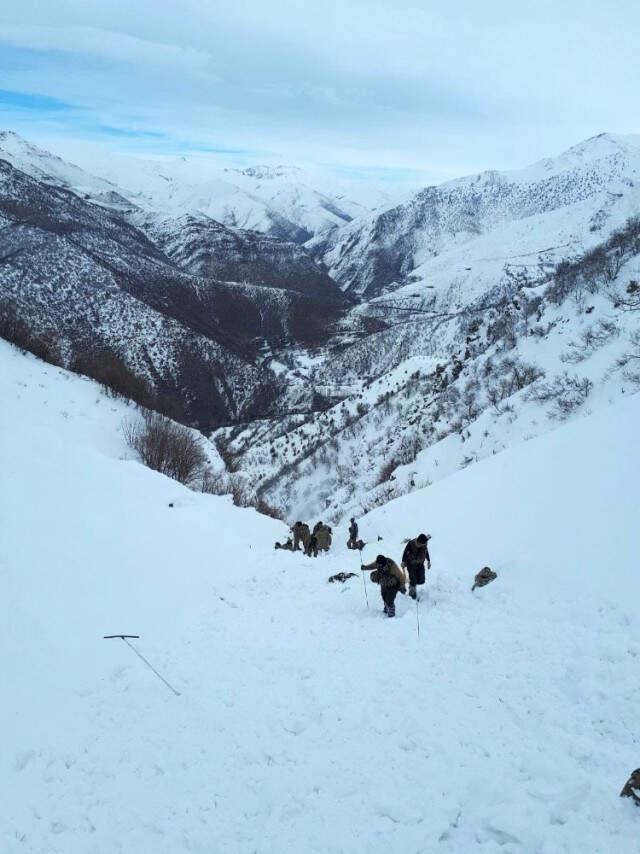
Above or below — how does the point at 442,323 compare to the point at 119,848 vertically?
above

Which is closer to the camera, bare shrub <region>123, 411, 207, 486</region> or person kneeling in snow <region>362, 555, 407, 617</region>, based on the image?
person kneeling in snow <region>362, 555, 407, 617</region>

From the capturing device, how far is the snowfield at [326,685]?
5465 mm

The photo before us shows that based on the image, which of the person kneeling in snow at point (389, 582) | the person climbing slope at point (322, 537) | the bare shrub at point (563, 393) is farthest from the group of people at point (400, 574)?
the bare shrub at point (563, 393)

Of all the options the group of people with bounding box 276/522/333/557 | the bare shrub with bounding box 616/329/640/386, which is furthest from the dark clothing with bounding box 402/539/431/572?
the bare shrub with bounding box 616/329/640/386

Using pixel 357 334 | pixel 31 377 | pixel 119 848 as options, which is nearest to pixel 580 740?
pixel 119 848

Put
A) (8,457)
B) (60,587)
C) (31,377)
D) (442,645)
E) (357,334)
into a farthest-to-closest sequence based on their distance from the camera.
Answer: (357,334)
(31,377)
(8,457)
(60,587)
(442,645)

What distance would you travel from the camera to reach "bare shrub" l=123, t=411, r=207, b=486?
3647 cm

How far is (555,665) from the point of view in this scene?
24.9 feet

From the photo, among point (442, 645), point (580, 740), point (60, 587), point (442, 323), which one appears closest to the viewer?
point (580, 740)

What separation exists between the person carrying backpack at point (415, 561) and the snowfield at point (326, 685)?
1.43ft

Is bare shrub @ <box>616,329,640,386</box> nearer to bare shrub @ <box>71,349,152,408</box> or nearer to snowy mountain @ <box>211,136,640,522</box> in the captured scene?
snowy mountain @ <box>211,136,640,522</box>

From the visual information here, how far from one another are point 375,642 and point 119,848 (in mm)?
5169

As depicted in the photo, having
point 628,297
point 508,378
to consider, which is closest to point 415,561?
point 508,378

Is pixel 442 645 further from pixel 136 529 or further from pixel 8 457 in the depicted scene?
pixel 8 457
